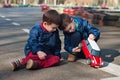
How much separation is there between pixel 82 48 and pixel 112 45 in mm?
3205

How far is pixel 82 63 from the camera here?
698 cm

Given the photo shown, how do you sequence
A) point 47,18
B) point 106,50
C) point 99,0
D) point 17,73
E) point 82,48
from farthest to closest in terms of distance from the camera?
point 99,0, point 106,50, point 82,48, point 47,18, point 17,73

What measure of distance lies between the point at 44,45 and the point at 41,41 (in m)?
0.09

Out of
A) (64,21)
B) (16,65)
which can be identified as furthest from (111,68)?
(16,65)

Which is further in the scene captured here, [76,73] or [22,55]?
[22,55]

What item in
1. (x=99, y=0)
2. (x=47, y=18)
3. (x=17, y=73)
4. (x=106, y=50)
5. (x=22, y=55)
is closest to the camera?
(x=17, y=73)

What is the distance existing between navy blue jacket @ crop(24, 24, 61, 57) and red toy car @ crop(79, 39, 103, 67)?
0.49 m

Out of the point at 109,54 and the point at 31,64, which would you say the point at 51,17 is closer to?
the point at 31,64

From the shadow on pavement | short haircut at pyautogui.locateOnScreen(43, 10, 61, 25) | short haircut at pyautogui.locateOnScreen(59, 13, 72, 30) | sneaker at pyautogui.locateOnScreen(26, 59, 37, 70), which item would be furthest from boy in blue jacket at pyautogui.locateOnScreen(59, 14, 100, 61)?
sneaker at pyautogui.locateOnScreen(26, 59, 37, 70)

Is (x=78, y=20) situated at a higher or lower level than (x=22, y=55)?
higher

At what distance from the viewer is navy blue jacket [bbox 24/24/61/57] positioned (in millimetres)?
6539

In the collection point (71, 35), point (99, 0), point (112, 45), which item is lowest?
point (99, 0)

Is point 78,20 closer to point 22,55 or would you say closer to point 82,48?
point 82,48

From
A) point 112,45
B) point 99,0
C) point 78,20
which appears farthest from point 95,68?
point 99,0
